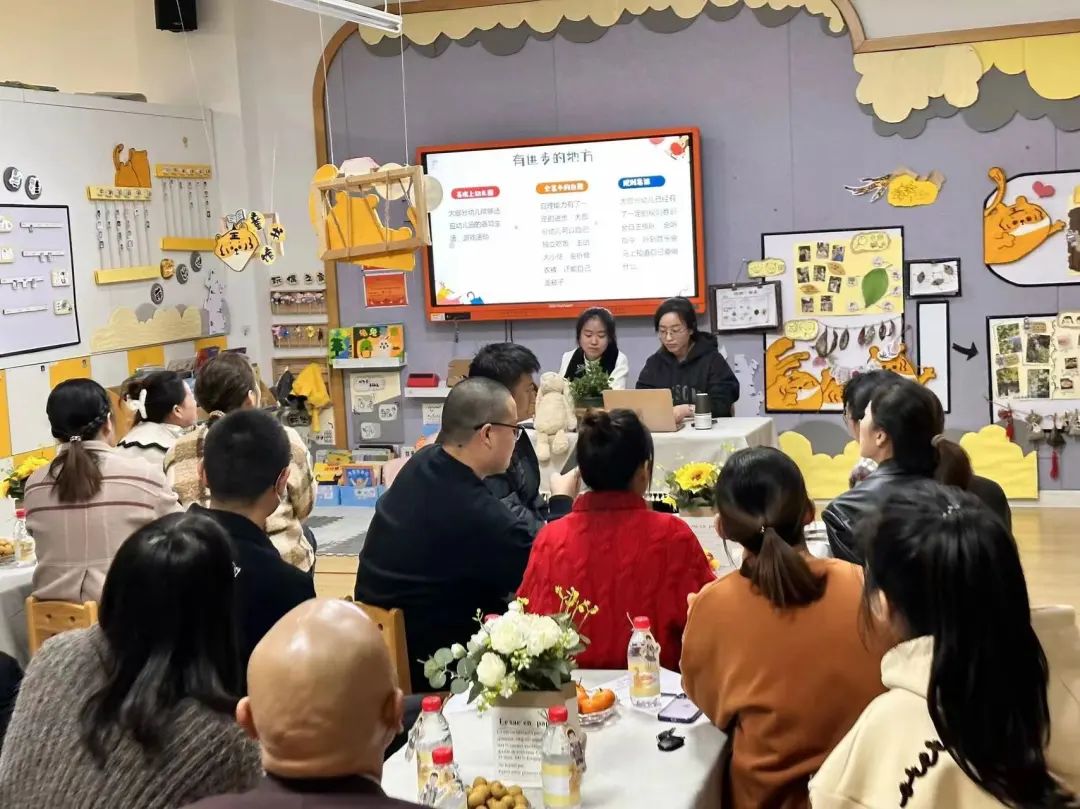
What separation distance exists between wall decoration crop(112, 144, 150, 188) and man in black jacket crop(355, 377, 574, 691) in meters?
4.76

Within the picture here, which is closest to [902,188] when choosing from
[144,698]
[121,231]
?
[121,231]

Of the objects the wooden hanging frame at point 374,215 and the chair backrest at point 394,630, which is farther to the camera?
the wooden hanging frame at point 374,215

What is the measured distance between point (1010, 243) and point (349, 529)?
4416 mm

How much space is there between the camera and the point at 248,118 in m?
8.23

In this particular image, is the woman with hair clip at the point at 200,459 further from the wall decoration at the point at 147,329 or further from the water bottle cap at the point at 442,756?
the wall decoration at the point at 147,329

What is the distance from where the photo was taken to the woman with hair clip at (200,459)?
4246 mm

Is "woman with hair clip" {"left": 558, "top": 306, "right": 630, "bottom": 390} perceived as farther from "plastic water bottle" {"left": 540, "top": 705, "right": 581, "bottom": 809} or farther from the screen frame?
"plastic water bottle" {"left": 540, "top": 705, "right": 581, "bottom": 809}

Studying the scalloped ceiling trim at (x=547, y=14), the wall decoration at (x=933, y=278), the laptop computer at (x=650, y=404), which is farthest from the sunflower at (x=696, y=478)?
the scalloped ceiling trim at (x=547, y=14)

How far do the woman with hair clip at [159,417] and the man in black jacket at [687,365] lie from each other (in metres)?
2.52

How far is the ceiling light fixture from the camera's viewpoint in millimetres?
6211

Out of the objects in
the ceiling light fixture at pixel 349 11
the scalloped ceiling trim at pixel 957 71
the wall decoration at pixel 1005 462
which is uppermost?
the ceiling light fixture at pixel 349 11

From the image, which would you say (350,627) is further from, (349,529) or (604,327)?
(349,529)

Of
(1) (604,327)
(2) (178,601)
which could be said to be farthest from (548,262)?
(2) (178,601)

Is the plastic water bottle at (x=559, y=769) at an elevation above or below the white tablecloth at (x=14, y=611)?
above
